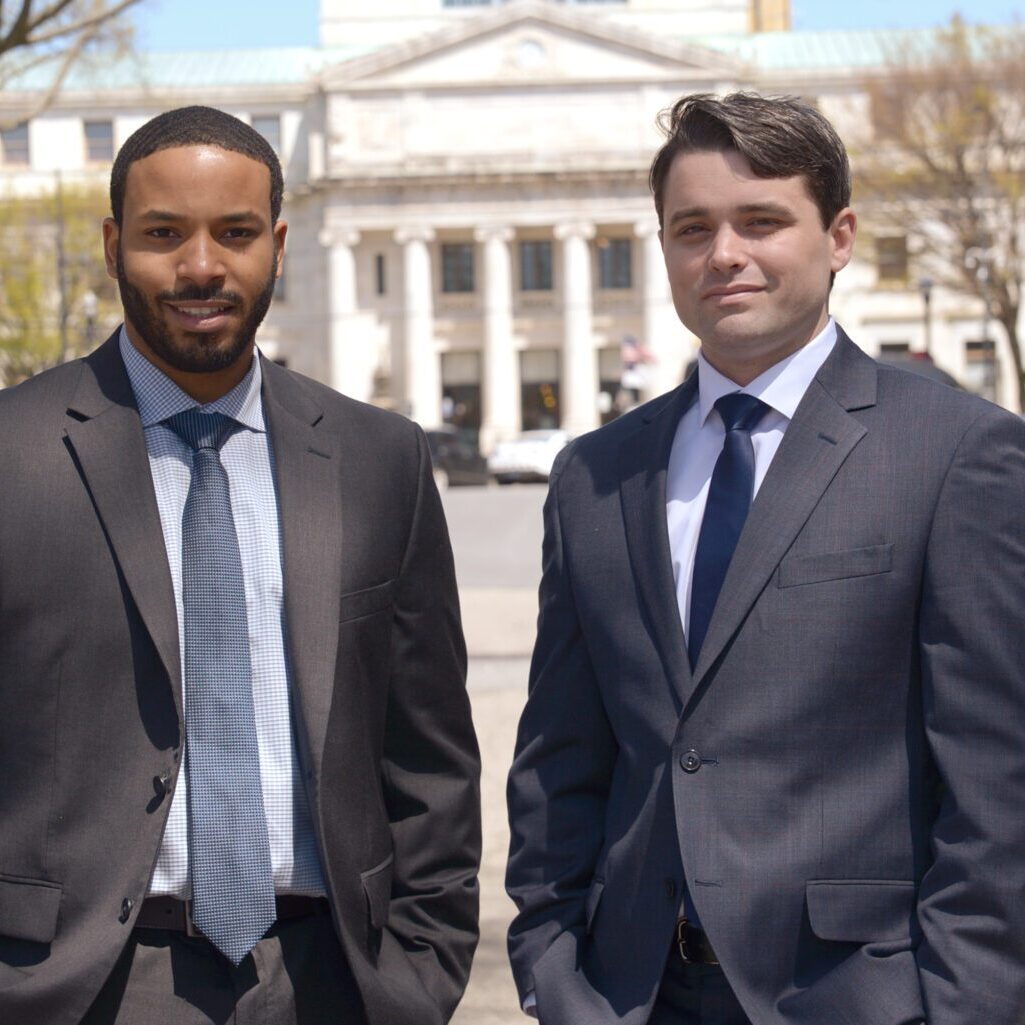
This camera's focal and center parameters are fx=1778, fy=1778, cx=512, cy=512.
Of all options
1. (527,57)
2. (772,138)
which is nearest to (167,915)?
(772,138)

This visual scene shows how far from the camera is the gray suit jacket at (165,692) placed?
3182 millimetres

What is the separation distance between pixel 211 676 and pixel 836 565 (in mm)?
1171

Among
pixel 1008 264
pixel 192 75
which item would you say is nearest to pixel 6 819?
pixel 1008 264

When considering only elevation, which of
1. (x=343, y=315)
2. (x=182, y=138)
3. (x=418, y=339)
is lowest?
(x=418, y=339)

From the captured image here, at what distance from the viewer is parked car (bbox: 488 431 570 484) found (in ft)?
156

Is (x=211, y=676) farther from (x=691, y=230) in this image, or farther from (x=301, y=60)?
(x=301, y=60)

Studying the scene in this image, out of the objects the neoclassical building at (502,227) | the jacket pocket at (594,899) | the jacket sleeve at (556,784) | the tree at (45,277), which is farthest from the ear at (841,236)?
the neoclassical building at (502,227)

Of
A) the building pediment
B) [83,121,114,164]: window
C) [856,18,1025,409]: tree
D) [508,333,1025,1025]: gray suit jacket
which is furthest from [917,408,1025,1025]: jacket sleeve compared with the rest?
[83,121,114,164]: window

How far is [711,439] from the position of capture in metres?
3.58

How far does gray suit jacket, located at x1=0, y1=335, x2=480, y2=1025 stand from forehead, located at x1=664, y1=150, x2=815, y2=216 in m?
0.83

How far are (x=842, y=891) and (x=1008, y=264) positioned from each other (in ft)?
163

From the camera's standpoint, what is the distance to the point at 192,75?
279 feet

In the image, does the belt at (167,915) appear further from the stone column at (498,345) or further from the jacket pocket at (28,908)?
the stone column at (498,345)

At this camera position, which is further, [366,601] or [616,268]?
[616,268]
